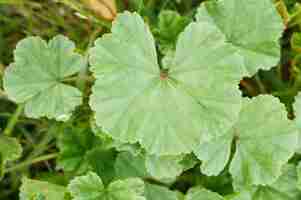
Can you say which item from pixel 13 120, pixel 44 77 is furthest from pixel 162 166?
pixel 13 120

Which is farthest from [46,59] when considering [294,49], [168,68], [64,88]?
[294,49]

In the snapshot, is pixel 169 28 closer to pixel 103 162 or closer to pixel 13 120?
pixel 103 162

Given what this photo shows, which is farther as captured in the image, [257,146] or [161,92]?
[257,146]

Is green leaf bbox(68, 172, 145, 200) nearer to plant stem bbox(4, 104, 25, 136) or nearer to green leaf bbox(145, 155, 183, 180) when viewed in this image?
green leaf bbox(145, 155, 183, 180)

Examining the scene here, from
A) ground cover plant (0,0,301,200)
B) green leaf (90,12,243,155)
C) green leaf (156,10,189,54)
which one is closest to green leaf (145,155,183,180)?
ground cover plant (0,0,301,200)

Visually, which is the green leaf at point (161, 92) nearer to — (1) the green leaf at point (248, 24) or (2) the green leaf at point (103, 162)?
(1) the green leaf at point (248, 24)

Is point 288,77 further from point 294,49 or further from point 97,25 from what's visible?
point 97,25
